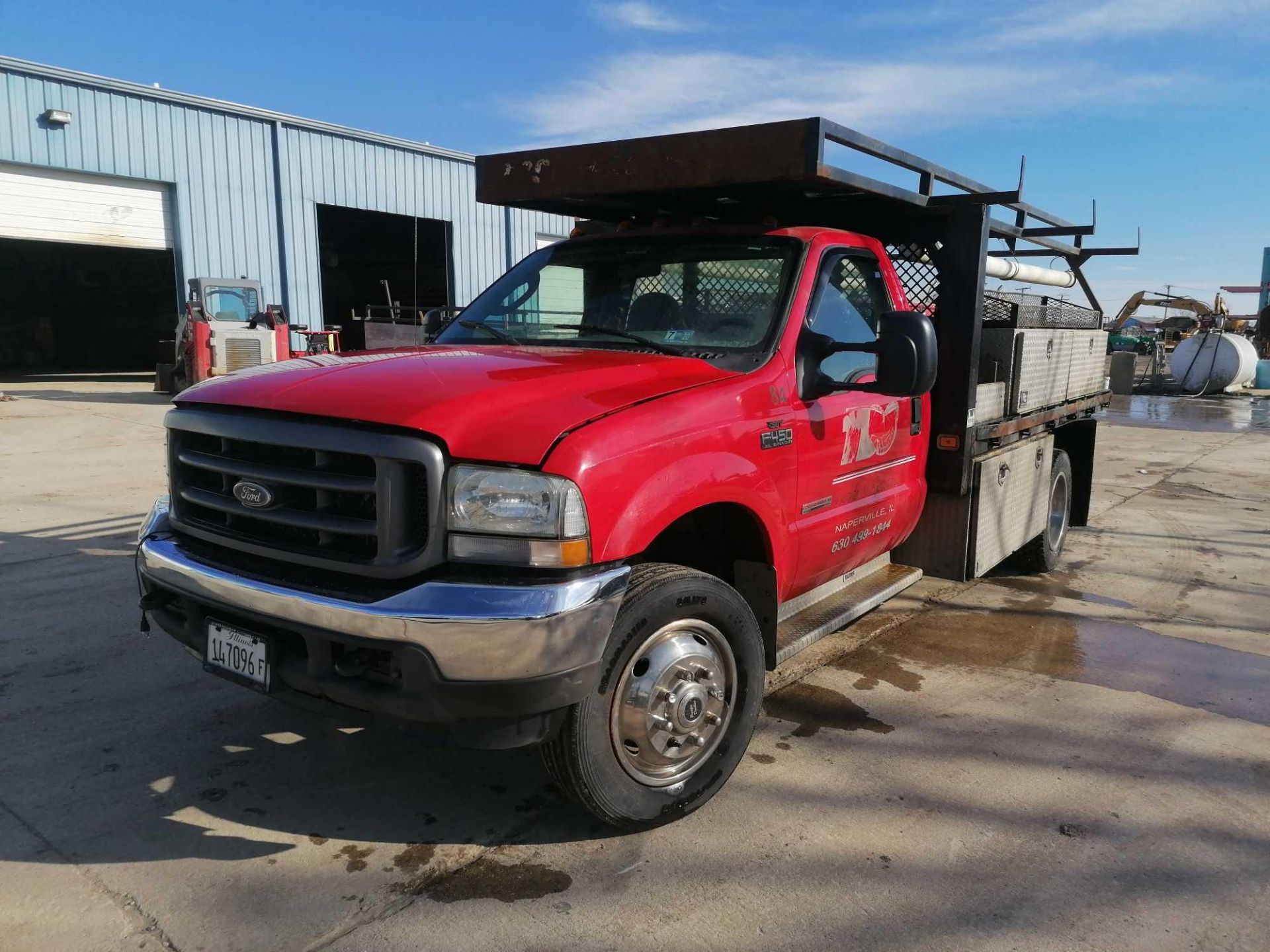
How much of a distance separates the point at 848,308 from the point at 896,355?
0.71 m

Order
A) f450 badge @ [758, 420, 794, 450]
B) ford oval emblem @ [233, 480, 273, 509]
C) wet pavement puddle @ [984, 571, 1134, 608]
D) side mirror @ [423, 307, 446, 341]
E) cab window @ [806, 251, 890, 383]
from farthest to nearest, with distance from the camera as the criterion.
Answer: wet pavement puddle @ [984, 571, 1134, 608]
side mirror @ [423, 307, 446, 341]
cab window @ [806, 251, 890, 383]
f450 badge @ [758, 420, 794, 450]
ford oval emblem @ [233, 480, 273, 509]

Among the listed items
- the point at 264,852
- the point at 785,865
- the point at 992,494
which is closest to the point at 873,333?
the point at 992,494

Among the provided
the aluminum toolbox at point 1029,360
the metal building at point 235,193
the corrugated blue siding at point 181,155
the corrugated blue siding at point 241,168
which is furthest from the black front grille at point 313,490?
the corrugated blue siding at point 181,155

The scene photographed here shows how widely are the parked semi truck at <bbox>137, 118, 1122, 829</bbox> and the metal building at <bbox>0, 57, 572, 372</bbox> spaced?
338 inches

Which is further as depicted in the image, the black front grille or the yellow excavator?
the yellow excavator

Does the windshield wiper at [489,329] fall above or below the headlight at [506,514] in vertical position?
above

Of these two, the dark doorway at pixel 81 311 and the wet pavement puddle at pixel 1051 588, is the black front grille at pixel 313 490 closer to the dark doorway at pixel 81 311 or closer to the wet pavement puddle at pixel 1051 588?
the wet pavement puddle at pixel 1051 588

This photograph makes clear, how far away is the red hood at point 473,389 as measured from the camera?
99.1 inches

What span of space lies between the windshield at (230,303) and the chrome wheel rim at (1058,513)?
47.8ft

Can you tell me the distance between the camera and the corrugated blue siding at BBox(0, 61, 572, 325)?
16609 millimetres

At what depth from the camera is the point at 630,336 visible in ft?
11.8

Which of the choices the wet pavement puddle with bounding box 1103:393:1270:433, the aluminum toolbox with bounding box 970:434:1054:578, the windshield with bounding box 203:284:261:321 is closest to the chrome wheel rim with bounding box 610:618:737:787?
the aluminum toolbox with bounding box 970:434:1054:578

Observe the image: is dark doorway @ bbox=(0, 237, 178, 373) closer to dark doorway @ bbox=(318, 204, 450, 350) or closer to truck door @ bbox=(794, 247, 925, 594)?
dark doorway @ bbox=(318, 204, 450, 350)

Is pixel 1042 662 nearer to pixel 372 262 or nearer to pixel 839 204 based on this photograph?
pixel 839 204
